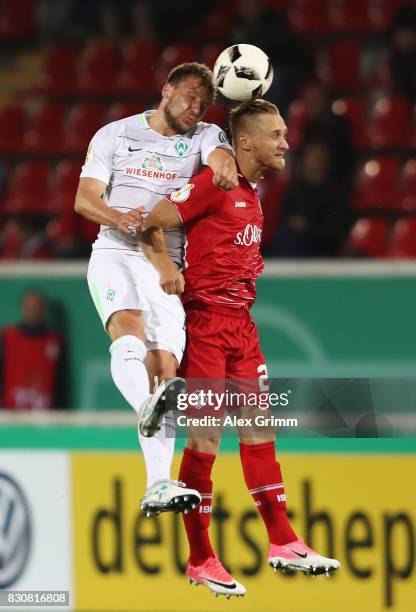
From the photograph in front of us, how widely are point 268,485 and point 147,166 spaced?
1.11 meters

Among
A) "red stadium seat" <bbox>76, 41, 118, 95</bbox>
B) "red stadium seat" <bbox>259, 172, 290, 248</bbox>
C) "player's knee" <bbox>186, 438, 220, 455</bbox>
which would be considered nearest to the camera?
"player's knee" <bbox>186, 438, 220, 455</bbox>

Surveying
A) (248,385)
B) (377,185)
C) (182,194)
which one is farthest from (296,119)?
(248,385)

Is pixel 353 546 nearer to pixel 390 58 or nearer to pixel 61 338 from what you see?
pixel 61 338

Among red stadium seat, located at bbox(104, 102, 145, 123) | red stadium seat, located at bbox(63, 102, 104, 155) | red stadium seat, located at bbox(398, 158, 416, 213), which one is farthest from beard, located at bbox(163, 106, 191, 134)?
red stadium seat, located at bbox(398, 158, 416, 213)

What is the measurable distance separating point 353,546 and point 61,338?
5.54ft

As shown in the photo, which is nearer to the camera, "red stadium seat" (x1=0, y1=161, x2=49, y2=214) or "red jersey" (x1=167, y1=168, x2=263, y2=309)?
"red jersey" (x1=167, y1=168, x2=263, y2=309)

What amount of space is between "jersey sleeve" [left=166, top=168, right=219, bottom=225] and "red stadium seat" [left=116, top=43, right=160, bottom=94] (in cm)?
216

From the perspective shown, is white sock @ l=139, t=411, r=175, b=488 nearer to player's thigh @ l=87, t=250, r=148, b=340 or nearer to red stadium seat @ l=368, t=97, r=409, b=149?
player's thigh @ l=87, t=250, r=148, b=340

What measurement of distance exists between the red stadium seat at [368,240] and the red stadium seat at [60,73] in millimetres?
2058

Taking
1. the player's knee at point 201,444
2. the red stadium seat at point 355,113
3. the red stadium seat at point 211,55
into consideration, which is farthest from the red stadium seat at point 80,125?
the player's knee at point 201,444

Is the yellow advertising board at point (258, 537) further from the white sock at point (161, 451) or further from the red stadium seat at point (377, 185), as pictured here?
the white sock at point (161, 451)

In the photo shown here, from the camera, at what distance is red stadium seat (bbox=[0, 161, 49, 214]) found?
6.09 m

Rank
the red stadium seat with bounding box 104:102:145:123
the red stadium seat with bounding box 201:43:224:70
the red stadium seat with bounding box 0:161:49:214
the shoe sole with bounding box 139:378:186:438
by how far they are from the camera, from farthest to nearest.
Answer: the red stadium seat with bounding box 0:161:49:214 < the red stadium seat with bounding box 104:102:145:123 < the red stadium seat with bounding box 201:43:224:70 < the shoe sole with bounding box 139:378:186:438

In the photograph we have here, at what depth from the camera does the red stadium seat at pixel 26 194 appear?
20.0 feet
